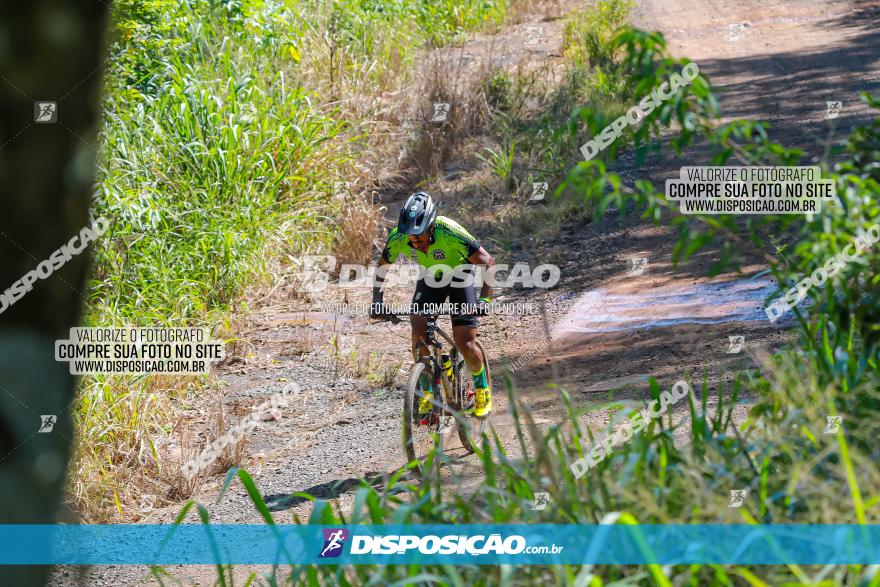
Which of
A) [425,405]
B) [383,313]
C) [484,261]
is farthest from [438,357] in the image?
[484,261]

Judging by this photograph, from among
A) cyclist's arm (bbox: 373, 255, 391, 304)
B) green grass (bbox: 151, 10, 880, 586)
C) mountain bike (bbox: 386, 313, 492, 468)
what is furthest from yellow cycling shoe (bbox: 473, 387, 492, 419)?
green grass (bbox: 151, 10, 880, 586)

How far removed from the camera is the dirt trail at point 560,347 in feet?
25.2

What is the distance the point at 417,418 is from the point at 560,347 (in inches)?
124

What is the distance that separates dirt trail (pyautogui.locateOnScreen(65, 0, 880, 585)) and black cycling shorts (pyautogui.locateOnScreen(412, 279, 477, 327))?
921mm

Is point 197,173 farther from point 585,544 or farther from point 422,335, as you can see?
point 585,544

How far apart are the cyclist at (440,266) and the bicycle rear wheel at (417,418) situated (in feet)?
Result: 0.19

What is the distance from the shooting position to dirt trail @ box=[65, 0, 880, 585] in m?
7.70

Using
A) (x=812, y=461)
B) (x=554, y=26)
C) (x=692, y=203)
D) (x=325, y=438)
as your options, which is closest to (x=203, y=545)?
(x=325, y=438)

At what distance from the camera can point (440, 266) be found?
6.92 meters

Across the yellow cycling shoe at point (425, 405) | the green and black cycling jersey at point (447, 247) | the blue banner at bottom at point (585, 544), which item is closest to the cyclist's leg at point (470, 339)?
the green and black cycling jersey at point (447, 247)

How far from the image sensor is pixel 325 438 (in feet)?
27.7

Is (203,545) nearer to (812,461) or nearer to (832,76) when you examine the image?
(812,461)

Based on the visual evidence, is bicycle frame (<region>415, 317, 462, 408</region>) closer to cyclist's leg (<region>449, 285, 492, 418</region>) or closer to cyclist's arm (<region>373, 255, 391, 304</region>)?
cyclist's leg (<region>449, 285, 492, 418</region>)

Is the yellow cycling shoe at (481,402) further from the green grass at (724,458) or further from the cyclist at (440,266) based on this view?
the green grass at (724,458)
